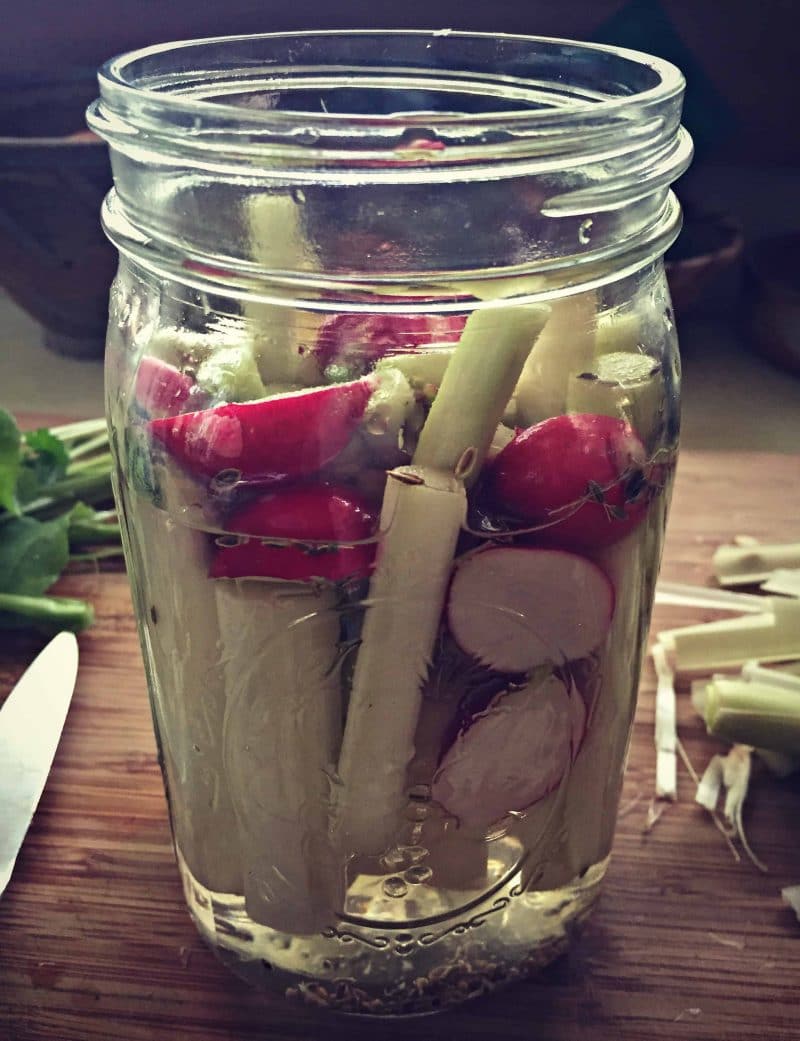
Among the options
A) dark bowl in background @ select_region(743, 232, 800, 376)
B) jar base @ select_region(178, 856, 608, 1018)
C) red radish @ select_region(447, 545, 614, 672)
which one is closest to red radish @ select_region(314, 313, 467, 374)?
red radish @ select_region(447, 545, 614, 672)

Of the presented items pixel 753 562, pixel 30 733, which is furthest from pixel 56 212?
pixel 753 562

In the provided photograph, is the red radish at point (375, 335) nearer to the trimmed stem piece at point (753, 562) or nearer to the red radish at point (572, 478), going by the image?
the red radish at point (572, 478)

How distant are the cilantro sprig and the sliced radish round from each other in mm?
486

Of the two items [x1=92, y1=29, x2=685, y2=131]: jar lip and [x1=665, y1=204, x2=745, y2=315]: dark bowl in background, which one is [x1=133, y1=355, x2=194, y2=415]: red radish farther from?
[x1=665, y1=204, x2=745, y2=315]: dark bowl in background

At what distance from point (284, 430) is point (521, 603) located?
0.14m

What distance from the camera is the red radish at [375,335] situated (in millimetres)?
516

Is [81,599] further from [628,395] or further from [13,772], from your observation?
[628,395]

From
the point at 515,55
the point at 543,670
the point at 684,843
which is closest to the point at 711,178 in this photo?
the point at 515,55

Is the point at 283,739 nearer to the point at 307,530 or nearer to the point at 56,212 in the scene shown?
the point at 307,530

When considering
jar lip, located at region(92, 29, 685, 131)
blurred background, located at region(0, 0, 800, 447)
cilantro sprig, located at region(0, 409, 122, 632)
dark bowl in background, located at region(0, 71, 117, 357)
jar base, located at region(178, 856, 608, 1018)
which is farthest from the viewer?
blurred background, located at region(0, 0, 800, 447)

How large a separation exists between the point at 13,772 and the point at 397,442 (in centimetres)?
43

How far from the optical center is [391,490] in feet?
1.65

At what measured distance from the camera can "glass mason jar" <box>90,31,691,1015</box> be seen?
486 mm

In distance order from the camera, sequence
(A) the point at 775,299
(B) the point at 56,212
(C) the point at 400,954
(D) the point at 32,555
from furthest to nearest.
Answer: (A) the point at 775,299, (B) the point at 56,212, (D) the point at 32,555, (C) the point at 400,954
